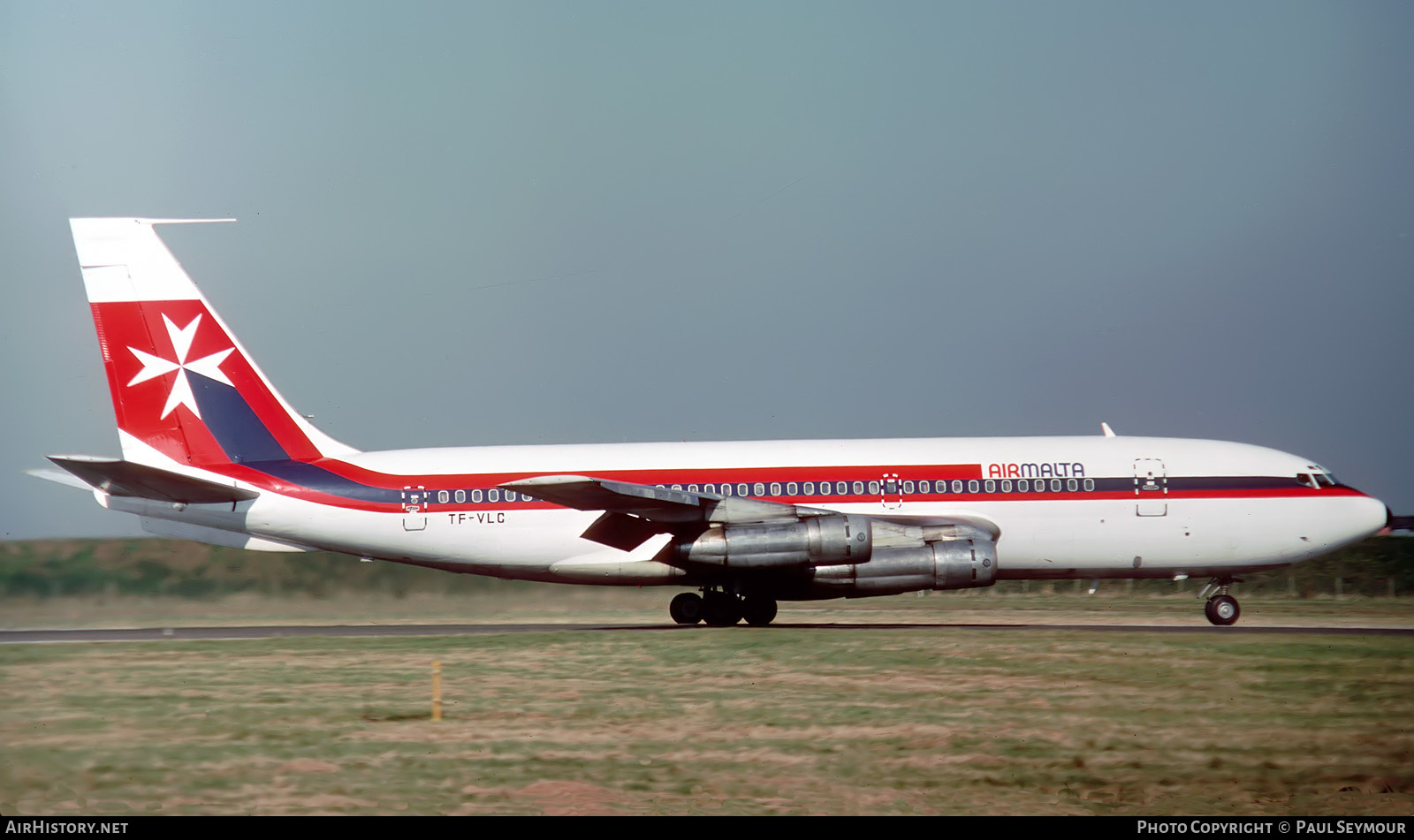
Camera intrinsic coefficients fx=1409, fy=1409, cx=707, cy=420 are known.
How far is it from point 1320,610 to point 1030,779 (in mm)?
26531

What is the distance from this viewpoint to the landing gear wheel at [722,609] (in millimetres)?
28891

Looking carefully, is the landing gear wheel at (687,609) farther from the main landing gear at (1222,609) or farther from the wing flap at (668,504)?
the main landing gear at (1222,609)

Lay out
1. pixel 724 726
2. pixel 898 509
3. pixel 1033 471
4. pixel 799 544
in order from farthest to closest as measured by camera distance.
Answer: pixel 1033 471, pixel 898 509, pixel 799 544, pixel 724 726

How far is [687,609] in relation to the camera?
2950 centimetres

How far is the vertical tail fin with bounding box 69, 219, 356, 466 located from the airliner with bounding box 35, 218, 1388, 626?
0.04m

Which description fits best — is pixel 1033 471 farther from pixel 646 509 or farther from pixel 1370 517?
pixel 646 509

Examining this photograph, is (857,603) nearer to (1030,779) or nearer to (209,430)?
(209,430)

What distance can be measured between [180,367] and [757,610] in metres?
13.2

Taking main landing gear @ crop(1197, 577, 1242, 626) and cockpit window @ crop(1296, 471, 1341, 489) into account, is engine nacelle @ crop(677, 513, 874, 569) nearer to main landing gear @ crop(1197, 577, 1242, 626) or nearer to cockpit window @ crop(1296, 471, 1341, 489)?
main landing gear @ crop(1197, 577, 1242, 626)

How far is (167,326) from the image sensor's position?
29.9 metres

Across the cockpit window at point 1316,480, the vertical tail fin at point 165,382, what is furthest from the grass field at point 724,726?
the cockpit window at point 1316,480

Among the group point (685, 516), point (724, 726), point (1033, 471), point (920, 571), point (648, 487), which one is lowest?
point (724, 726)

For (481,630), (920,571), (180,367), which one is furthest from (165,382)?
(920,571)
